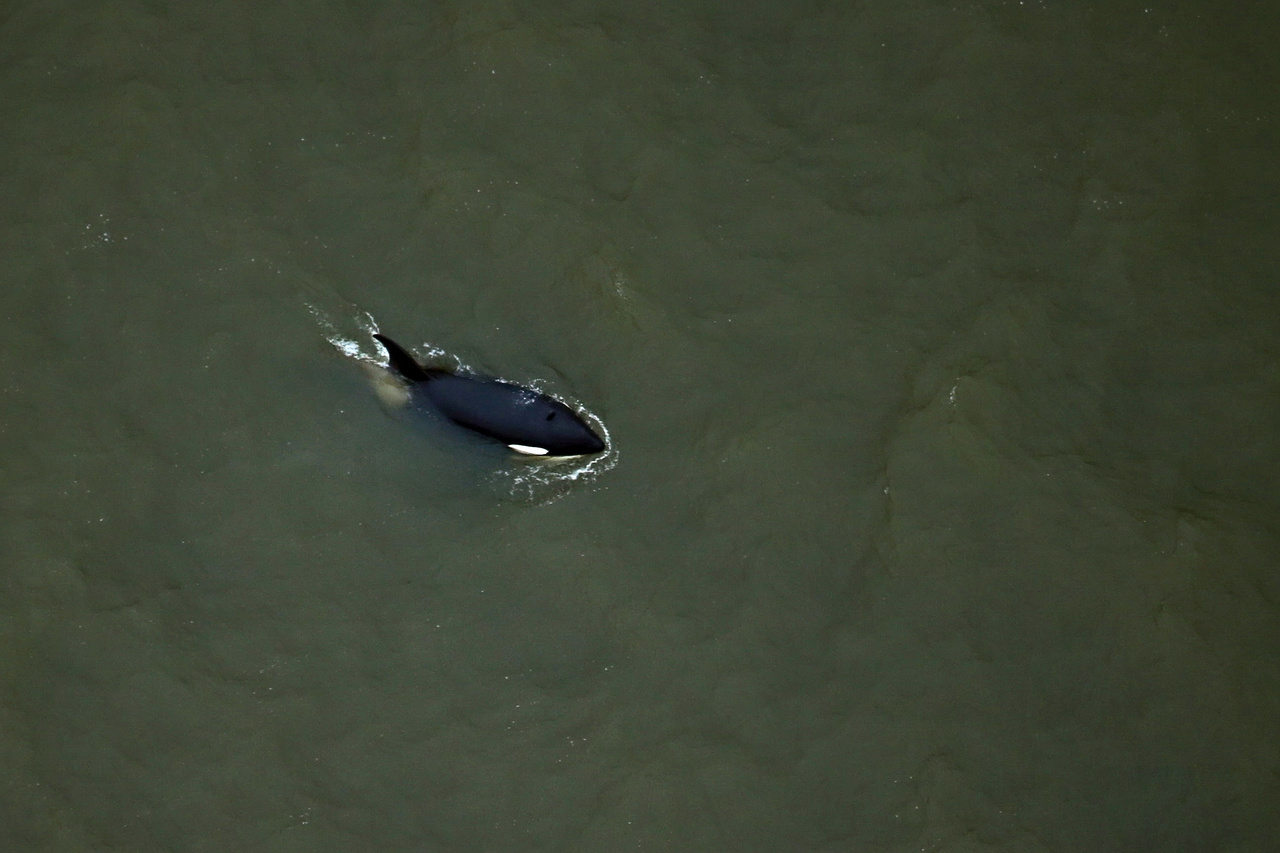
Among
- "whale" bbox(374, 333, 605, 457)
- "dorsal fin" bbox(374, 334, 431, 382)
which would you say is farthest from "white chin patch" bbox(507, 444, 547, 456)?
"dorsal fin" bbox(374, 334, 431, 382)

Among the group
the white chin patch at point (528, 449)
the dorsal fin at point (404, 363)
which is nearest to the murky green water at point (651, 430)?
the white chin patch at point (528, 449)

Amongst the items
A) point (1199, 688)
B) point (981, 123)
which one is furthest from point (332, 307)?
point (1199, 688)

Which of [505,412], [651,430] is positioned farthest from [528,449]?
Answer: [651,430]

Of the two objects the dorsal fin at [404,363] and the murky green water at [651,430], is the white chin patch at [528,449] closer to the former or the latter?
the murky green water at [651,430]

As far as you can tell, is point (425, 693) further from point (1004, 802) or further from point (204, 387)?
point (1004, 802)

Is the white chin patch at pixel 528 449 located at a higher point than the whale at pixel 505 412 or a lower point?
lower

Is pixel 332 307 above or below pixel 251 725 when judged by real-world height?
above

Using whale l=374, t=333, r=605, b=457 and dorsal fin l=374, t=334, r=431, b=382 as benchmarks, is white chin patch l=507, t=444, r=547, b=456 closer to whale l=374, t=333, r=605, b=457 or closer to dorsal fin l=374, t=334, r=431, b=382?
whale l=374, t=333, r=605, b=457
